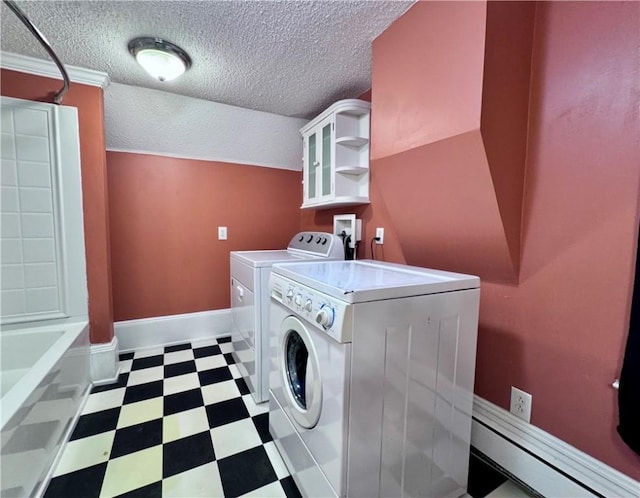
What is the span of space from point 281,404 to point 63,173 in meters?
2.01

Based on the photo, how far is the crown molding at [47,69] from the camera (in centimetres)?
162

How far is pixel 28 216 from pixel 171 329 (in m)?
1.36

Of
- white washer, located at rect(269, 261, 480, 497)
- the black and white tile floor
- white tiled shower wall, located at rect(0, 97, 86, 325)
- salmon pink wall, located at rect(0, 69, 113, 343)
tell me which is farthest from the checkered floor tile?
white tiled shower wall, located at rect(0, 97, 86, 325)

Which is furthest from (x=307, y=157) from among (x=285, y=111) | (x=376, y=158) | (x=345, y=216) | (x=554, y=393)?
(x=554, y=393)

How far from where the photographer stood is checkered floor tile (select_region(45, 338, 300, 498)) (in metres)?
1.22

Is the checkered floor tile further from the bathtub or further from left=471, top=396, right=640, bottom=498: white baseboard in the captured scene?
left=471, top=396, right=640, bottom=498: white baseboard

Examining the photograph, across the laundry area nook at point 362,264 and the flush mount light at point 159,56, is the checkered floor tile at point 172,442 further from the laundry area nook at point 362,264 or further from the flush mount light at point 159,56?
the flush mount light at point 159,56

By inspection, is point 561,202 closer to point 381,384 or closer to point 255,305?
point 381,384

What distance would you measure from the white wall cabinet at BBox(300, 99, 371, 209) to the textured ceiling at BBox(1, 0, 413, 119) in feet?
0.74

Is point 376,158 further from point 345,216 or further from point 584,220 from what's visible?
point 584,220

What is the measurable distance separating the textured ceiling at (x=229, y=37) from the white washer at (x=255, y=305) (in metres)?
1.16

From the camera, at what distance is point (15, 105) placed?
167cm

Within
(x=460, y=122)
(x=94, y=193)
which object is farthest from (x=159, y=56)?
(x=460, y=122)

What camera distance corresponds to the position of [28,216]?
1.76m
